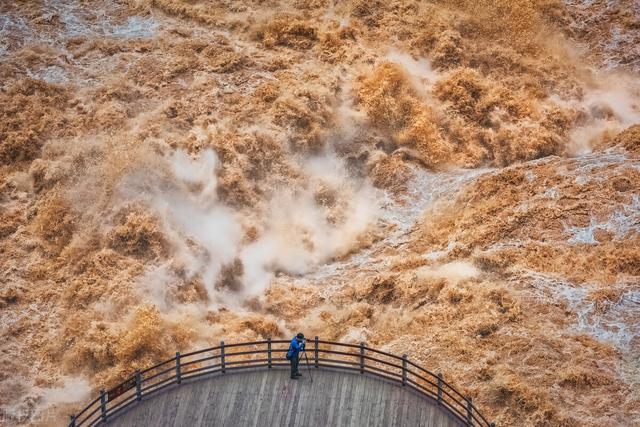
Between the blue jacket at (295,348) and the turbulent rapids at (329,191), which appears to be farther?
the turbulent rapids at (329,191)

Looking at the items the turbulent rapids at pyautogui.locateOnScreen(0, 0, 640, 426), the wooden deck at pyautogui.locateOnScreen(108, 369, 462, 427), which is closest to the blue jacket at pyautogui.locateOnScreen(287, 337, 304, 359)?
the wooden deck at pyautogui.locateOnScreen(108, 369, 462, 427)

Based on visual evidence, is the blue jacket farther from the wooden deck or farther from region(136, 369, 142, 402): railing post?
region(136, 369, 142, 402): railing post

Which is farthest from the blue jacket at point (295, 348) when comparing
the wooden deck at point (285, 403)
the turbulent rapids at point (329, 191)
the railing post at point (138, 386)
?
the turbulent rapids at point (329, 191)

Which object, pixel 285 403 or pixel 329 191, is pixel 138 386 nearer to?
pixel 285 403

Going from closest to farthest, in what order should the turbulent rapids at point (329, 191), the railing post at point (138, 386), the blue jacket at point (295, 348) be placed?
1. the railing post at point (138, 386)
2. the blue jacket at point (295, 348)
3. the turbulent rapids at point (329, 191)

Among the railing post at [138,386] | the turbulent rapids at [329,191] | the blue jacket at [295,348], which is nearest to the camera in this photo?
the railing post at [138,386]

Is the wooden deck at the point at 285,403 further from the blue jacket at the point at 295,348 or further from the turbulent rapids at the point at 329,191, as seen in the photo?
the turbulent rapids at the point at 329,191

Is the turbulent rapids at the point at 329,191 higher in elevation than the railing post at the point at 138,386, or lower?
higher

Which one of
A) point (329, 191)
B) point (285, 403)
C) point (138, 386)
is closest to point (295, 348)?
point (285, 403)
